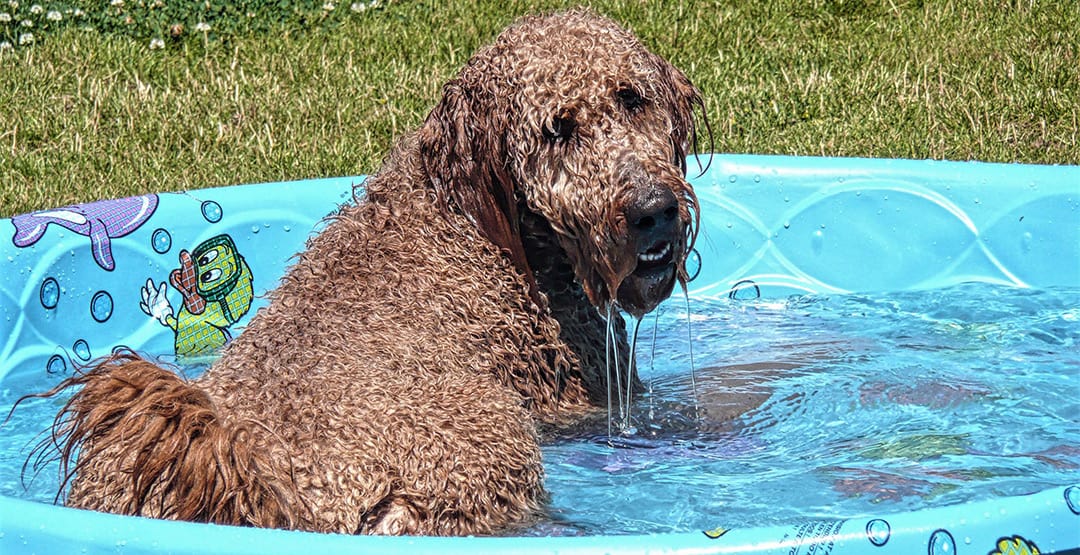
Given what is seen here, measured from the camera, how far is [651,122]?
475cm

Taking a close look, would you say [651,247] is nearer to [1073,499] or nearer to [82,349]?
[1073,499]

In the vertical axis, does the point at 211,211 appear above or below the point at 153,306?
above

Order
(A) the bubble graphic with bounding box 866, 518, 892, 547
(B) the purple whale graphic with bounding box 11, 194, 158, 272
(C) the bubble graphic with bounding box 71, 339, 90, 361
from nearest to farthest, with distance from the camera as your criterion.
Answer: (A) the bubble graphic with bounding box 866, 518, 892, 547, (B) the purple whale graphic with bounding box 11, 194, 158, 272, (C) the bubble graphic with bounding box 71, 339, 90, 361

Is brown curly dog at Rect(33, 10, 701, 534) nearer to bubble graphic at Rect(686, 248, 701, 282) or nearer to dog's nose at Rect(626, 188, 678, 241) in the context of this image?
dog's nose at Rect(626, 188, 678, 241)

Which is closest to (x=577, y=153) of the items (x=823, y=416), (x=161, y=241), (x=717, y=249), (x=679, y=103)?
(x=679, y=103)

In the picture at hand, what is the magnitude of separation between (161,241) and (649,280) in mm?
3014

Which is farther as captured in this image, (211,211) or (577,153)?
(211,211)

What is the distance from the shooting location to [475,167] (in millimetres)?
4762

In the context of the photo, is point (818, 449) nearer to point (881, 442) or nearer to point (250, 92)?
point (881, 442)

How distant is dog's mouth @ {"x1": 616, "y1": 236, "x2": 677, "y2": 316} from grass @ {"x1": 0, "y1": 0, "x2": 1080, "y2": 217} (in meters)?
3.95

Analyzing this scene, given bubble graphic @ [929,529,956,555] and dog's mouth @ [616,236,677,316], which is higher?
dog's mouth @ [616,236,677,316]

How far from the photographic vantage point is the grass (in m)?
8.53

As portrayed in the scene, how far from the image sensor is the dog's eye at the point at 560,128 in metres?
4.61

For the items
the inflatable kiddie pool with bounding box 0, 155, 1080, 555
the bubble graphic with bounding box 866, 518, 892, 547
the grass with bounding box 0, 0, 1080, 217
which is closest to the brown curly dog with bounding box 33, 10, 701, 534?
the bubble graphic with bounding box 866, 518, 892, 547
